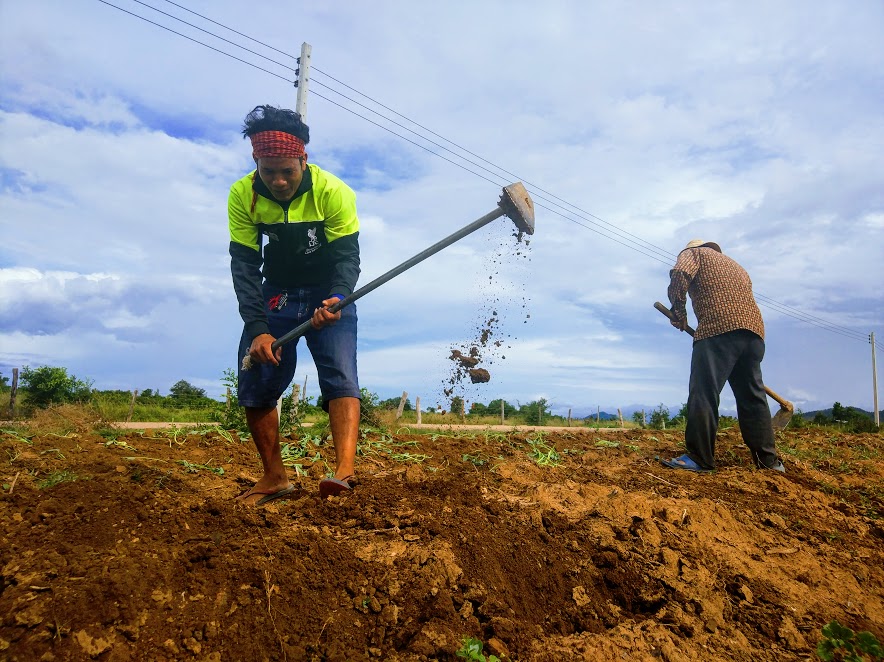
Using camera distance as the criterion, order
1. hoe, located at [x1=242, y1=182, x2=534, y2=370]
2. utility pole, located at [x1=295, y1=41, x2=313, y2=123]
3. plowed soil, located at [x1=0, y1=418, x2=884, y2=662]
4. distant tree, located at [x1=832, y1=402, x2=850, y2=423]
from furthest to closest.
A: distant tree, located at [x1=832, y1=402, x2=850, y2=423] < utility pole, located at [x1=295, y1=41, x2=313, y2=123] < hoe, located at [x1=242, y1=182, x2=534, y2=370] < plowed soil, located at [x1=0, y1=418, x2=884, y2=662]

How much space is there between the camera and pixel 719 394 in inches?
175

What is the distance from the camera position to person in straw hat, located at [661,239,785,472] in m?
4.38

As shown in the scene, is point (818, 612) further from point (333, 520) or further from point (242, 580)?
point (242, 580)

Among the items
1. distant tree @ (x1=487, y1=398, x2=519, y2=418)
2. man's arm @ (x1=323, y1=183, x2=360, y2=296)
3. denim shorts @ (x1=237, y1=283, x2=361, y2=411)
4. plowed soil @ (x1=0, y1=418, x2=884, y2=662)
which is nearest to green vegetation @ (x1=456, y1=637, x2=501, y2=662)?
plowed soil @ (x1=0, y1=418, x2=884, y2=662)

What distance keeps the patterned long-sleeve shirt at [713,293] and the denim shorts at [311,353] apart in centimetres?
290

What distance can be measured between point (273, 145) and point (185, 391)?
2183 cm

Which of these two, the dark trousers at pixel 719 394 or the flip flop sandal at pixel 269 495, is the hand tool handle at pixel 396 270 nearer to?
the flip flop sandal at pixel 269 495

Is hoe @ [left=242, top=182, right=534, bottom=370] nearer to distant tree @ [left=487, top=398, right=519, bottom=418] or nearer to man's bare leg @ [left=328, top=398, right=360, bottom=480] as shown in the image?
man's bare leg @ [left=328, top=398, right=360, bottom=480]

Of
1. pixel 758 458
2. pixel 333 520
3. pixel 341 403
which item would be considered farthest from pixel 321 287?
pixel 758 458

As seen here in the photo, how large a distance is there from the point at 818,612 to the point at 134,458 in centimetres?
386

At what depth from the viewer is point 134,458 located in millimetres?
3854

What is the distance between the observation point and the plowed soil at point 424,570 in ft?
5.45

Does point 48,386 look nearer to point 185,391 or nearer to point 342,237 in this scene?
point 185,391

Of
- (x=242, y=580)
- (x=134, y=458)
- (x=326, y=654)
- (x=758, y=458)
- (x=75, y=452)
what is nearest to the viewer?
(x=326, y=654)
